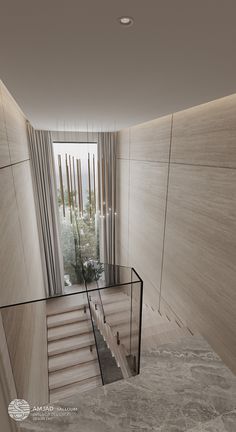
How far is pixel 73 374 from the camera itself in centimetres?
412

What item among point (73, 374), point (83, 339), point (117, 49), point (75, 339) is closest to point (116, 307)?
point (73, 374)

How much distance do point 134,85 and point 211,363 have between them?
132 inches

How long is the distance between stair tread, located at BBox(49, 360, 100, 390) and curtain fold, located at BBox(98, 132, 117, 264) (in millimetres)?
3090

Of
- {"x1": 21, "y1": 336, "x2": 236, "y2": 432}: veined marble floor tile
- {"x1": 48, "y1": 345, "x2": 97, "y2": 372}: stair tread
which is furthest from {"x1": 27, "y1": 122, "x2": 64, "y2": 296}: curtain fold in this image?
{"x1": 21, "y1": 336, "x2": 236, "y2": 432}: veined marble floor tile

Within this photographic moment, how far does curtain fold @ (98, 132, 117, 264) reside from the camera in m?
6.16

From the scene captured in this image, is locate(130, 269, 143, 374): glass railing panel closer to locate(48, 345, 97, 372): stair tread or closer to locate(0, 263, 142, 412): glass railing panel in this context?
locate(0, 263, 142, 412): glass railing panel

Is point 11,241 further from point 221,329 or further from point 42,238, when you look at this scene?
point 42,238

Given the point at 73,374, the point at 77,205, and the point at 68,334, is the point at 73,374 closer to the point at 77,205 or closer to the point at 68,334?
the point at 68,334

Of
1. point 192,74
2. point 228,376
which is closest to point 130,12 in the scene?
point 192,74

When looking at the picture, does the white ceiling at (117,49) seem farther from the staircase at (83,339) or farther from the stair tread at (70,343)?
the stair tread at (70,343)

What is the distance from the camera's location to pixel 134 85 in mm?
2061

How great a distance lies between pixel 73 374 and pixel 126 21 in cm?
496

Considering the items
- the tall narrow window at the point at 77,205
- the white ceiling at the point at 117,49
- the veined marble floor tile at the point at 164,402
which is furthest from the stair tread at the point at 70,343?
the white ceiling at the point at 117,49

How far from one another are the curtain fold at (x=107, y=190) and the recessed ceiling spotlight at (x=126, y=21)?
4955 mm
